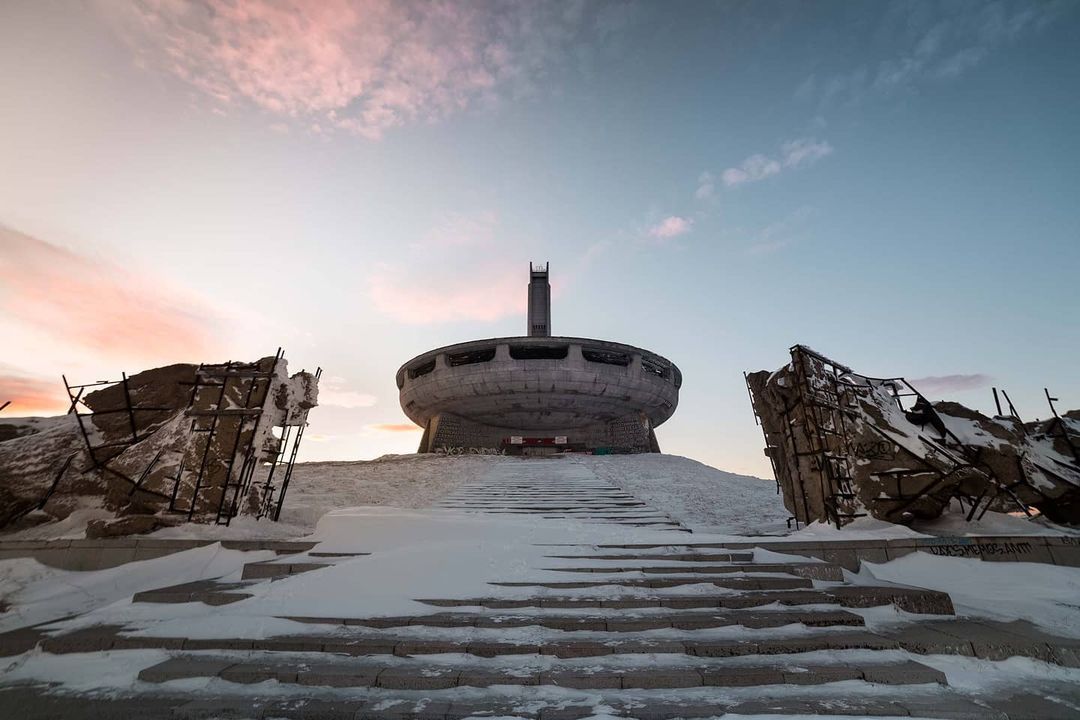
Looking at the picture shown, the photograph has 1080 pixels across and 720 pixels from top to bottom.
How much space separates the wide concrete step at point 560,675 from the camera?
2951 millimetres

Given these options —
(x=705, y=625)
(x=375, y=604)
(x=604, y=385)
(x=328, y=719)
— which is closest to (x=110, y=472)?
(x=375, y=604)

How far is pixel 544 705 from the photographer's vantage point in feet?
8.86

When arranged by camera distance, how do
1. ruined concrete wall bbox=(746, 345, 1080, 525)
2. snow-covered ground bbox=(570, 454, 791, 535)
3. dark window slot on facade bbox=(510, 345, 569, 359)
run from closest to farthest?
ruined concrete wall bbox=(746, 345, 1080, 525), snow-covered ground bbox=(570, 454, 791, 535), dark window slot on facade bbox=(510, 345, 569, 359)

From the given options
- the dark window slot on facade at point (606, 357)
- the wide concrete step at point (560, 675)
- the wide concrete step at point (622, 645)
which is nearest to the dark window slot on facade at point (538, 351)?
the dark window slot on facade at point (606, 357)

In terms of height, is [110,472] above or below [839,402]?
below

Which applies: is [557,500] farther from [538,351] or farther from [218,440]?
[538,351]

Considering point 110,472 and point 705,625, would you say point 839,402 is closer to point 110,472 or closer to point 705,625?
point 705,625

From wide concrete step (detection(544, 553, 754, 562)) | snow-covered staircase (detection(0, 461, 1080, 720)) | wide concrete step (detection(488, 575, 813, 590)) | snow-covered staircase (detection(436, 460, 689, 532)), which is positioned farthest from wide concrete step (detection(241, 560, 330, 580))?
snow-covered staircase (detection(436, 460, 689, 532))

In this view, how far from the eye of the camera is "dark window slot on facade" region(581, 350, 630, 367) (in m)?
28.9

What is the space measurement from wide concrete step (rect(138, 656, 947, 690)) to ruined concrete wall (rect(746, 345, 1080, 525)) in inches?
178

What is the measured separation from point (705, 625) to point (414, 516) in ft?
15.0

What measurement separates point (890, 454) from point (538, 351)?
73.7 ft

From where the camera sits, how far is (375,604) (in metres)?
4.16

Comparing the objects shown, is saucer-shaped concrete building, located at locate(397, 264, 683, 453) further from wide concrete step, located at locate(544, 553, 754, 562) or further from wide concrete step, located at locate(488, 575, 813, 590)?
wide concrete step, located at locate(488, 575, 813, 590)
